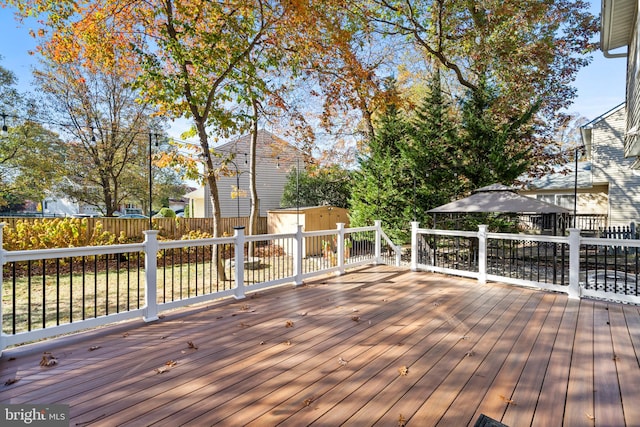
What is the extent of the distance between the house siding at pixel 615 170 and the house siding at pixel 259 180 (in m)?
13.2

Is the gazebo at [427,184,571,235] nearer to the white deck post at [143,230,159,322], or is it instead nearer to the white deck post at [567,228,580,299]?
the white deck post at [567,228,580,299]

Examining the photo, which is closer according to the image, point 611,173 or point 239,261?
point 239,261

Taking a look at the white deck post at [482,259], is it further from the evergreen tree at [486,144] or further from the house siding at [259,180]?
the house siding at [259,180]

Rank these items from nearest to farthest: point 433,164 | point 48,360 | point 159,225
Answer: point 48,360 → point 433,164 → point 159,225

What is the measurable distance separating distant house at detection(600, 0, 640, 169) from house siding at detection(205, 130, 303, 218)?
11.2 meters

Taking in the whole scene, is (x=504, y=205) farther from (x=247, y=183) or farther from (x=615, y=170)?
(x=247, y=183)

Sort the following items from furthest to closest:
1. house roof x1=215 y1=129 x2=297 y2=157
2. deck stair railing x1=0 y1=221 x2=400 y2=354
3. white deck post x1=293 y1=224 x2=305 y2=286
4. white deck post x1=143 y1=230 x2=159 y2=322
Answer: house roof x1=215 y1=129 x2=297 y2=157, white deck post x1=293 y1=224 x2=305 y2=286, white deck post x1=143 y1=230 x2=159 y2=322, deck stair railing x1=0 y1=221 x2=400 y2=354

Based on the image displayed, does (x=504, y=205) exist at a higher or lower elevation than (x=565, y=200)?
lower

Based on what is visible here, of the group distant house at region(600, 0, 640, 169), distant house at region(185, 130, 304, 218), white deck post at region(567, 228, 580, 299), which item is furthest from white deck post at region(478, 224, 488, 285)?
distant house at region(185, 130, 304, 218)

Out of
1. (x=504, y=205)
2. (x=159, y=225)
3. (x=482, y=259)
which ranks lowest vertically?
(x=482, y=259)

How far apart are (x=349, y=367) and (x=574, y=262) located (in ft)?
13.7

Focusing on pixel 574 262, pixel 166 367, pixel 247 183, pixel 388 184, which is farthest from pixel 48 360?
pixel 247 183

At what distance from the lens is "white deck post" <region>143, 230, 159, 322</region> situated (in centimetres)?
394

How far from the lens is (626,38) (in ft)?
22.3
